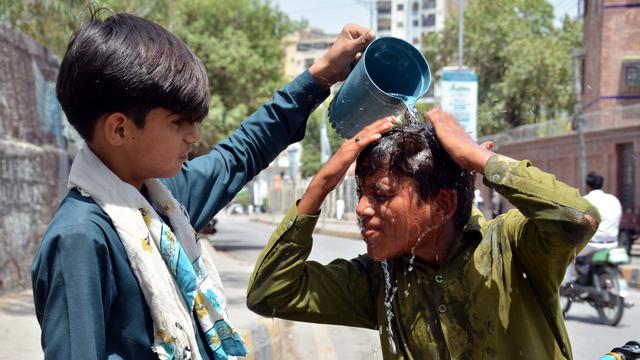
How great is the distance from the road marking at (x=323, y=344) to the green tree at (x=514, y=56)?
24865 millimetres

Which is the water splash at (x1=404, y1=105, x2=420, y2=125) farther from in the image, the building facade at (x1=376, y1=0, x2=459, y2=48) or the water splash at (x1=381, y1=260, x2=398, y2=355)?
the building facade at (x1=376, y1=0, x2=459, y2=48)

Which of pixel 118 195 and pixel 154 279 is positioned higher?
pixel 118 195

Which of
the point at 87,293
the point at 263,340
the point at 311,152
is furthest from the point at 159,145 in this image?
the point at 311,152

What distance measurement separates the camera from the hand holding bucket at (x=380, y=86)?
2.11 metres

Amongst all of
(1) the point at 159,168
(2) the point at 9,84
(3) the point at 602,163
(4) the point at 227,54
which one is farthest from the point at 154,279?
(3) the point at 602,163

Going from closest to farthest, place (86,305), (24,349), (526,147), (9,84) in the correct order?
(86,305)
(24,349)
(9,84)
(526,147)

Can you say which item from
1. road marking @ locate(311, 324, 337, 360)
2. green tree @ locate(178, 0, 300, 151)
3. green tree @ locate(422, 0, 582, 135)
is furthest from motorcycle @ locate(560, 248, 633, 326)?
green tree @ locate(422, 0, 582, 135)

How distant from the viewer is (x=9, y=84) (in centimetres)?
805

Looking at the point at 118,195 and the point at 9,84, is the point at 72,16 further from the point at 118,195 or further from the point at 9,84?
the point at 118,195

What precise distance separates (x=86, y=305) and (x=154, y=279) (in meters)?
0.17

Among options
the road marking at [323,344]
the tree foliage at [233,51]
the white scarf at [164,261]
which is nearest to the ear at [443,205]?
A: the white scarf at [164,261]

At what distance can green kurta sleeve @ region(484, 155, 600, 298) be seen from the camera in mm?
1668

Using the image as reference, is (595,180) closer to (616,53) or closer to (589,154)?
(589,154)

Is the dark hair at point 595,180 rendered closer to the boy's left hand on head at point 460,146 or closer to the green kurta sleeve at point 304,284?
the green kurta sleeve at point 304,284
